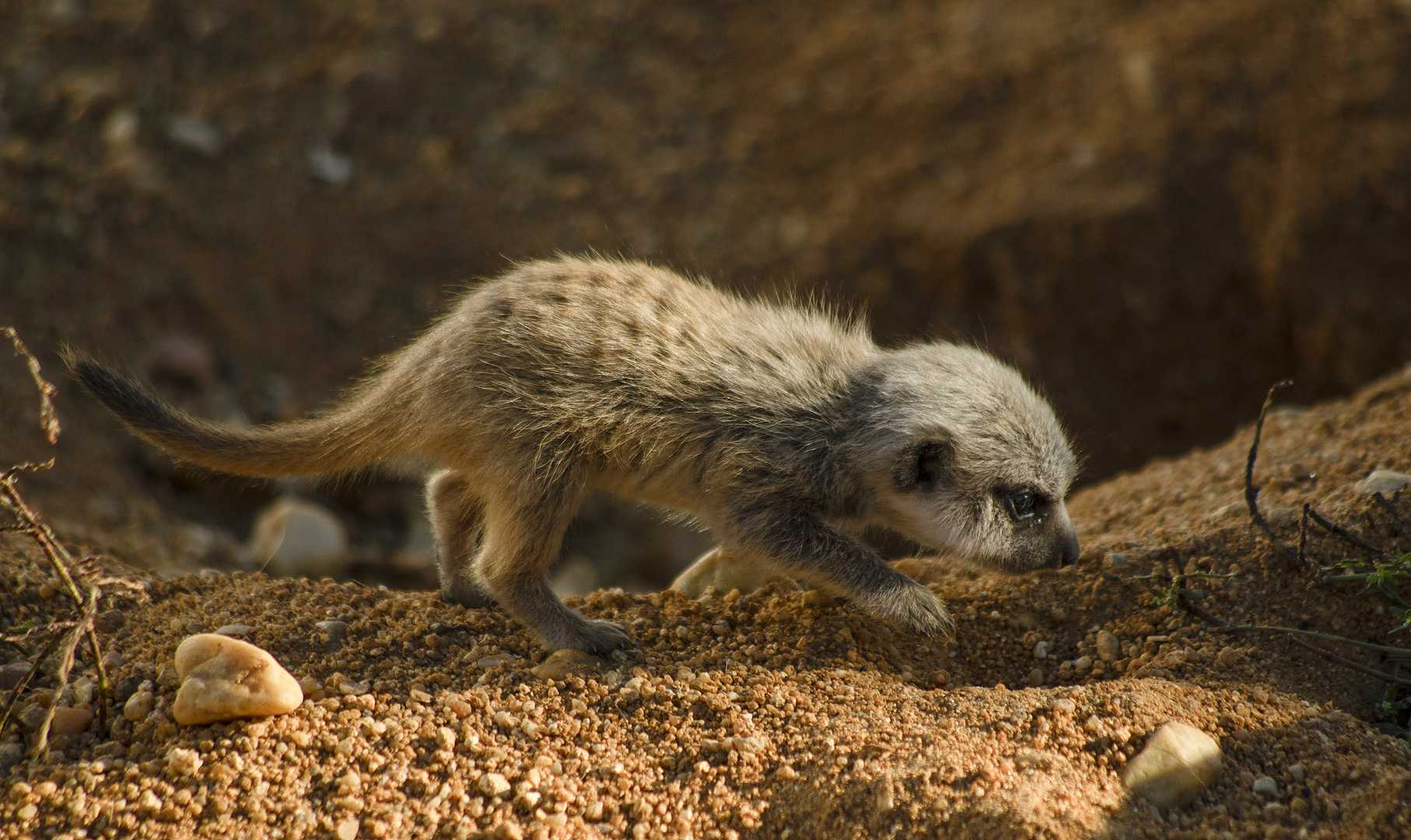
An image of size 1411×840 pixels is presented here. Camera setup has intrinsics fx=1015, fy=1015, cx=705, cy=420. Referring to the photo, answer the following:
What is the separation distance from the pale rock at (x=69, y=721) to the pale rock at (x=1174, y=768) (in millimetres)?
2928

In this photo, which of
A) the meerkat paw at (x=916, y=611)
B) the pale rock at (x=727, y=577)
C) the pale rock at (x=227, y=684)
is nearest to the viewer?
the pale rock at (x=227, y=684)

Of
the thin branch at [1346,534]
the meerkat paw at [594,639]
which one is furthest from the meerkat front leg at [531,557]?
the thin branch at [1346,534]

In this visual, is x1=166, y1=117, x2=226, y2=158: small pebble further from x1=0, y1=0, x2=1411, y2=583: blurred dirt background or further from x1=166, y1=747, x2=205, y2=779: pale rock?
x1=166, y1=747, x2=205, y2=779: pale rock

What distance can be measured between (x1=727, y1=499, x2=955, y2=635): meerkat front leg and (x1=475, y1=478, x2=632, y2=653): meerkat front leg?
2.09 ft

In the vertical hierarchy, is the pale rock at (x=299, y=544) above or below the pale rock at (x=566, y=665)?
below

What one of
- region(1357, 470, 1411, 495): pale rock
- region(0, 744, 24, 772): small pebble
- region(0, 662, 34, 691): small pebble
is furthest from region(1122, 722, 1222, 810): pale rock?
region(0, 662, 34, 691): small pebble

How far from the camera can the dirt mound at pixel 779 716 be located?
2.62m

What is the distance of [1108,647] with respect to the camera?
3529mm

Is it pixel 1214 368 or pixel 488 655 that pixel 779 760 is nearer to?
pixel 488 655

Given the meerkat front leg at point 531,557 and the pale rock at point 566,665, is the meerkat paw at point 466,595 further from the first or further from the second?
the pale rock at point 566,665

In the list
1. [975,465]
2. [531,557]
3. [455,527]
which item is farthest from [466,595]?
[975,465]

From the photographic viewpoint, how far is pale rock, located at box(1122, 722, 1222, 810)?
2.72 meters

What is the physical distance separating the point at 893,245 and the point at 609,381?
4.58 m

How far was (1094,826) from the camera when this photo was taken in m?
2.57
